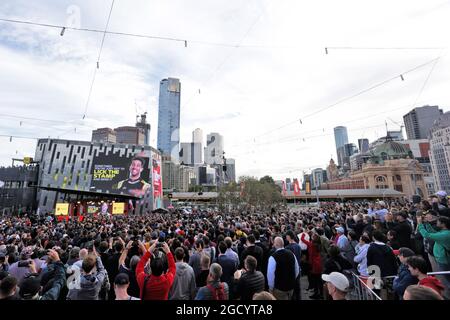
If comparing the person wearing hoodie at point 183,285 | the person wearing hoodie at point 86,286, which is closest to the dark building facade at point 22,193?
the person wearing hoodie at point 86,286

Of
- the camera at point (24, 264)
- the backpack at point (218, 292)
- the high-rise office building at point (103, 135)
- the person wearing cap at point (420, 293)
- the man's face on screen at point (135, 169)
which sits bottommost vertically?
the backpack at point (218, 292)

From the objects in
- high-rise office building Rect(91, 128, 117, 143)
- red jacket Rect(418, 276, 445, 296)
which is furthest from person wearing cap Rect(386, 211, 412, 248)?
high-rise office building Rect(91, 128, 117, 143)

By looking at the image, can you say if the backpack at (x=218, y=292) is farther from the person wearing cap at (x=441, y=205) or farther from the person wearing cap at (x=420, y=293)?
the person wearing cap at (x=441, y=205)

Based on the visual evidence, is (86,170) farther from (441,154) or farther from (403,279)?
(441,154)

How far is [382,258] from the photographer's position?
4.79m

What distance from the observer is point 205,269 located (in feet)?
15.9

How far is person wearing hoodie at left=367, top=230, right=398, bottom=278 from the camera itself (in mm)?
4715

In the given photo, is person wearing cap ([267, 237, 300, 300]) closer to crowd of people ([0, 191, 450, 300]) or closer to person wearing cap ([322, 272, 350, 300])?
Answer: crowd of people ([0, 191, 450, 300])

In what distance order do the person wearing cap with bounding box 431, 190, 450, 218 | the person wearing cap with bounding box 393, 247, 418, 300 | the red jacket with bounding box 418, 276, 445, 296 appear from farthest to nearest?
the person wearing cap with bounding box 431, 190, 450, 218 → the person wearing cap with bounding box 393, 247, 418, 300 → the red jacket with bounding box 418, 276, 445, 296

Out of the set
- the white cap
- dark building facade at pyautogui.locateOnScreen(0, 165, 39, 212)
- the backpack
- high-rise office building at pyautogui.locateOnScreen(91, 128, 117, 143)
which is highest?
high-rise office building at pyautogui.locateOnScreen(91, 128, 117, 143)

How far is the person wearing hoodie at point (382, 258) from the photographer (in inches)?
186
